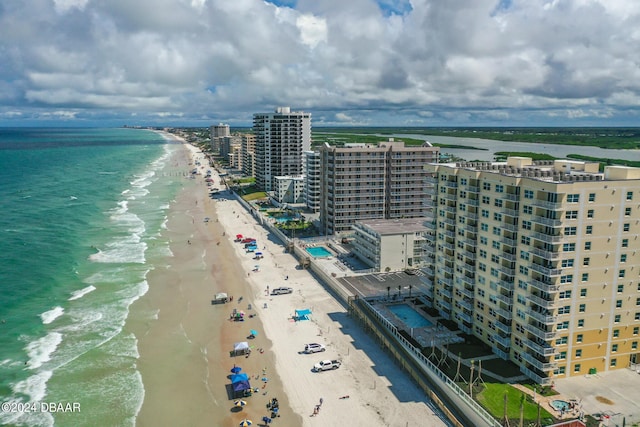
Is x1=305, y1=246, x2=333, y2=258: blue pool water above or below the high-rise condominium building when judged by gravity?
below

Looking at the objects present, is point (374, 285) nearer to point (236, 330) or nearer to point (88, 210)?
point (236, 330)

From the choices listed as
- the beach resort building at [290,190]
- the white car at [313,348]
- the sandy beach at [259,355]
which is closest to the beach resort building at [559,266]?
the sandy beach at [259,355]

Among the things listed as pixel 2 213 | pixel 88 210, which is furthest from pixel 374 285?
pixel 2 213

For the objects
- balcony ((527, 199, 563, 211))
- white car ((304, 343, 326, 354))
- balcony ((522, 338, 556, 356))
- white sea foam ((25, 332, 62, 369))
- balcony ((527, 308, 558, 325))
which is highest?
balcony ((527, 199, 563, 211))

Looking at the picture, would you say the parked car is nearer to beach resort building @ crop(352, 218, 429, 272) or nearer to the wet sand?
the wet sand

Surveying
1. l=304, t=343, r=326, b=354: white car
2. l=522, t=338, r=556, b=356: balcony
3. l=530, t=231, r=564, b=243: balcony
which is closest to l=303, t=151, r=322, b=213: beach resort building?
l=304, t=343, r=326, b=354: white car

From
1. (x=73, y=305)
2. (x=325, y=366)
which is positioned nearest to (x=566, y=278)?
(x=325, y=366)

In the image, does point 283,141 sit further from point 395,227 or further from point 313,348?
point 313,348

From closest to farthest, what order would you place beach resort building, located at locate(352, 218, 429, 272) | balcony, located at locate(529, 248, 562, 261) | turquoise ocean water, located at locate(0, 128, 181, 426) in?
balcony, located at locate(529, 248, 562, 261)
turquoise ocean water, located at locate(0, 128, 181, 426)
beach resort building, located at locate(352, 218, 429, 272)
